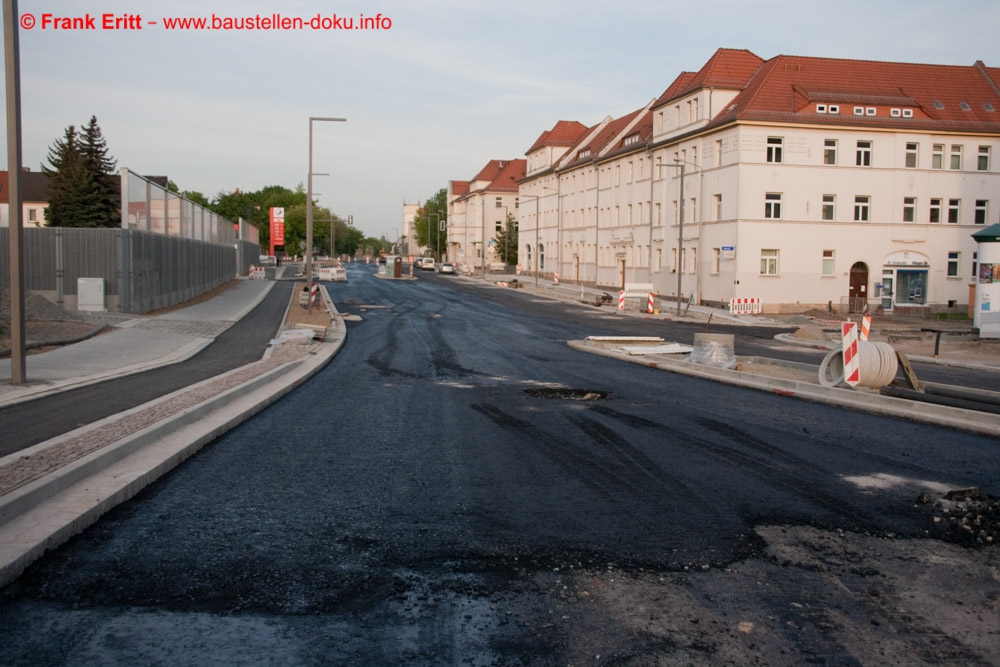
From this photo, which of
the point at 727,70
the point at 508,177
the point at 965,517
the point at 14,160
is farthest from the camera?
the point at 508,177

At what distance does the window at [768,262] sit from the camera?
44.8m

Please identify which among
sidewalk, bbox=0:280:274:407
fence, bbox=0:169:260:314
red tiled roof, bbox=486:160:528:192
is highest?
red tiled roof, bbox=486:160:528:192

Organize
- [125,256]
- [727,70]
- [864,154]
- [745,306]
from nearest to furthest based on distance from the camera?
[125,256] → [745,306] → [864,154] → [727,70]

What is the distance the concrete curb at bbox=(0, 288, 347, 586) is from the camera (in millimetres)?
5539

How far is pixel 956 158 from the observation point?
1827 inches

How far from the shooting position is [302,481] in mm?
7645

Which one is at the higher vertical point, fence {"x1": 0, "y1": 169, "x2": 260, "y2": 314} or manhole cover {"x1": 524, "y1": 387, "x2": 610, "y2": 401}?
fence {"x1": 0, "y1": 169, "x2": 260, "y2": 314}

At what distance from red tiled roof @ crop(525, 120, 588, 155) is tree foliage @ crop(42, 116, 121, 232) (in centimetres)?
4105

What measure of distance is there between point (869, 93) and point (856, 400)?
38726 millimetres

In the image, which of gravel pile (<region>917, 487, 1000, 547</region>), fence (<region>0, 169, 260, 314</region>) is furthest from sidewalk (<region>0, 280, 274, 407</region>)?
gravel pile (<region>917, 487, 1000, 547</region>)

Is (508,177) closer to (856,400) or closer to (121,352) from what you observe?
(121,352)

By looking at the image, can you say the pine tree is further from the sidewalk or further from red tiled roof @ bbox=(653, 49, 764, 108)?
red tiled roof @ bbox=(653, 49, 764, 108)

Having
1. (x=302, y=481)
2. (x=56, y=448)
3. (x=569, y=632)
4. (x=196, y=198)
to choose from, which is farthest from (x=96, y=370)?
(x=196, y=198)

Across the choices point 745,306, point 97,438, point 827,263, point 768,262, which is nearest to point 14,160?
point 97,438
